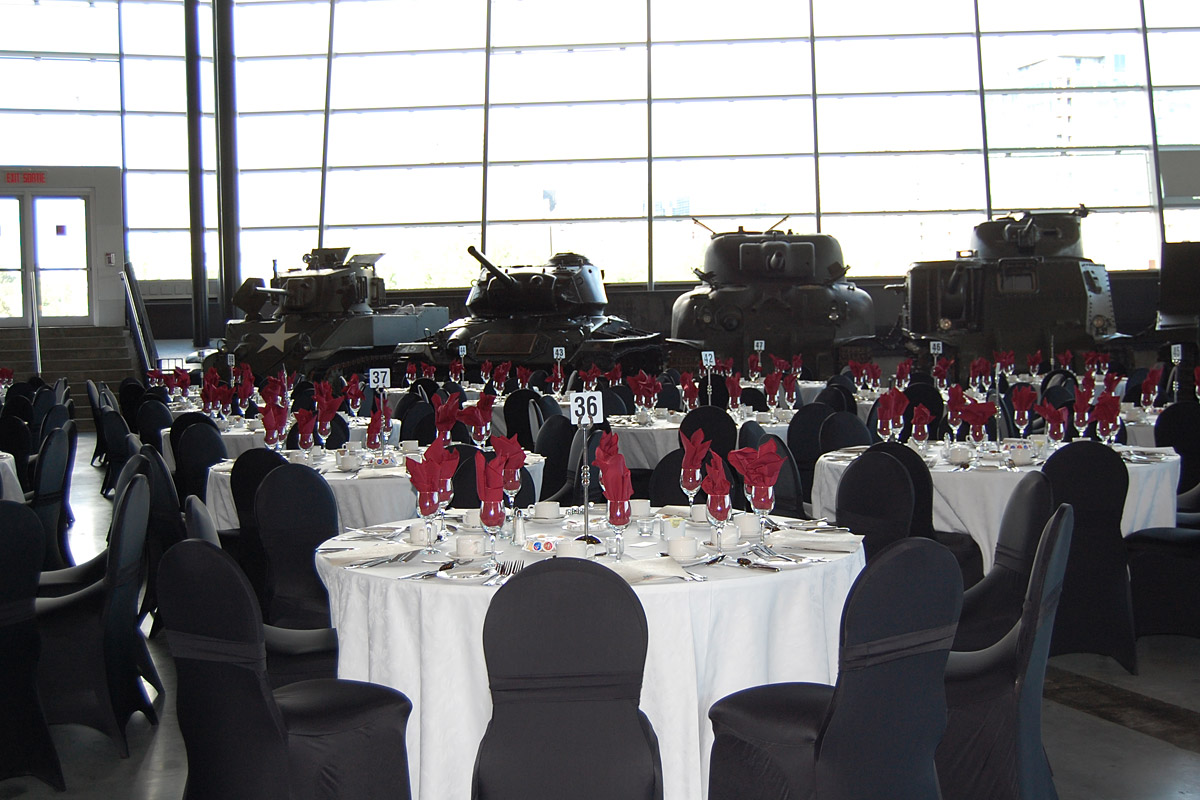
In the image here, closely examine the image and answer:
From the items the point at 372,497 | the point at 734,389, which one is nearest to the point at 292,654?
the point at 372,497

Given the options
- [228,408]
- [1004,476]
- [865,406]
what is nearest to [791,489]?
A: [1004,476]

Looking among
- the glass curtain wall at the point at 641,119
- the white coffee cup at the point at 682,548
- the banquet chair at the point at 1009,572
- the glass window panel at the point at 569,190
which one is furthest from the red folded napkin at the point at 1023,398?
the glass window panel at the point at 569,190

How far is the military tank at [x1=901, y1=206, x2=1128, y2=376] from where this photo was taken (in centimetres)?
1641

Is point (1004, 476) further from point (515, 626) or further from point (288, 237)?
point (288, 237)

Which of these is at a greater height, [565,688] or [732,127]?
[732,127]

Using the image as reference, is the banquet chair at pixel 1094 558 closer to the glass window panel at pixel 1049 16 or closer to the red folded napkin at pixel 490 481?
the red folded napkin at pixel 490 481

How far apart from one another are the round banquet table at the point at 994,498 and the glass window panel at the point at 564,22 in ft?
55.5

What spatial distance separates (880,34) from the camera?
20875 mm

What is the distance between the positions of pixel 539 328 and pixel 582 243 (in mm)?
5800

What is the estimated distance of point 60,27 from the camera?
69.3 feet

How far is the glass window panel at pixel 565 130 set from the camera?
21172 mm

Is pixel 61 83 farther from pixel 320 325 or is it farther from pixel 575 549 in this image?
pixel 575 549

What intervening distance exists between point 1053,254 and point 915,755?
53.0 feet

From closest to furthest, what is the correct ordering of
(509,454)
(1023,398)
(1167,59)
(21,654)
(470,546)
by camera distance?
(470,546) < (509,454) < (21,654) < (1023,398) < (1167,59)
